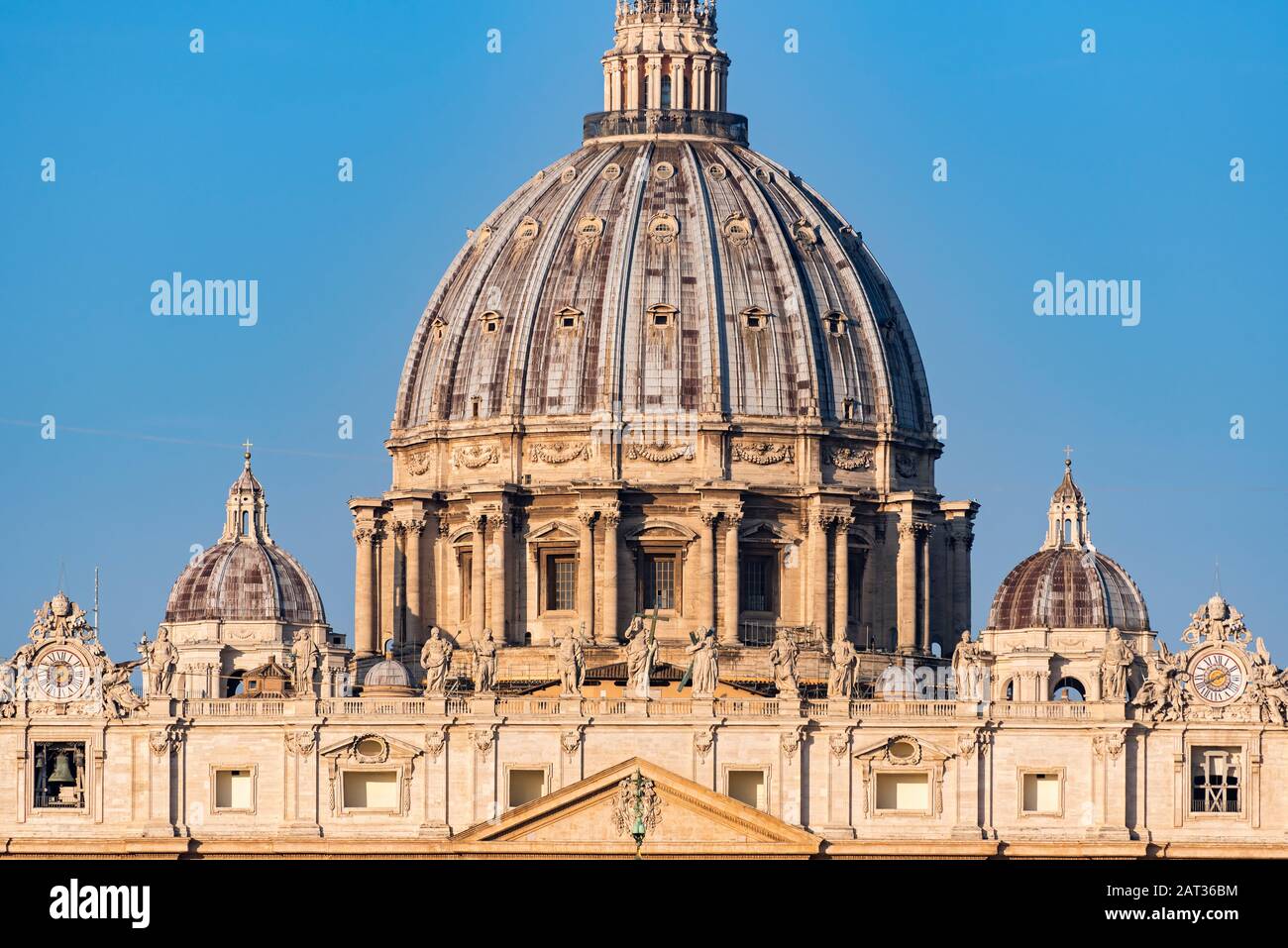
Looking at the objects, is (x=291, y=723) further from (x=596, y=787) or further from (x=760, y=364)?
(x=760, y=364)

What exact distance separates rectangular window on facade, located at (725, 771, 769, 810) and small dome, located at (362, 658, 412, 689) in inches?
929

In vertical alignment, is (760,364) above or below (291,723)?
above

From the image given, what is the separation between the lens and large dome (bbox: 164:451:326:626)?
19288cm

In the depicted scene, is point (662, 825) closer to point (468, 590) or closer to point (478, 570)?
point (478, 570)

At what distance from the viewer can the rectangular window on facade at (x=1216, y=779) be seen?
162m

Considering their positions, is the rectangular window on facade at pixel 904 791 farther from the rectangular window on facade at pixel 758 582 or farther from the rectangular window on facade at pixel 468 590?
the rectangular window on facade at pixel 468 590

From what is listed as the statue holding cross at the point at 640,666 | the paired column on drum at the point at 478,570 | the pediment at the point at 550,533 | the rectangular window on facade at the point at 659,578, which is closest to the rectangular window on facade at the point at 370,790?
the statue holding cross at the point at 640,666

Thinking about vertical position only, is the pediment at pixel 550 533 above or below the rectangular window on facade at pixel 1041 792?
above

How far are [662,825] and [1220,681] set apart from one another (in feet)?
65.5

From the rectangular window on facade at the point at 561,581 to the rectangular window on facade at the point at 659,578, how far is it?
2874 mm

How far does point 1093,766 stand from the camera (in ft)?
528

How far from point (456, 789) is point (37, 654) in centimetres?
1563

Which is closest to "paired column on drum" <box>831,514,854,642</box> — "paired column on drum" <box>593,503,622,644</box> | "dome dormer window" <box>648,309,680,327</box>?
"paired column on drum" <box>593,503,622,644</box>
